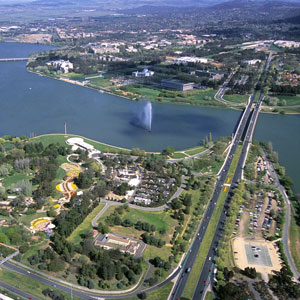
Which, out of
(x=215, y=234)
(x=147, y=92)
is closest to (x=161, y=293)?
(x=215, y=234)

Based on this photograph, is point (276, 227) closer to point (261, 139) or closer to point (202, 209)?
point (202, 209)

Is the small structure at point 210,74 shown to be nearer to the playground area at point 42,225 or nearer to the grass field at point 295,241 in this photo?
the grass field at point 295,241

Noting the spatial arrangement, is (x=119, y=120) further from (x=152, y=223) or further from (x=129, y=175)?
(x=152, y=223)

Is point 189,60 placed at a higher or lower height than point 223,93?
higher

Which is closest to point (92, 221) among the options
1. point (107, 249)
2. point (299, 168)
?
point (107, 249)

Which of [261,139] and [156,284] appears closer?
[156,284]

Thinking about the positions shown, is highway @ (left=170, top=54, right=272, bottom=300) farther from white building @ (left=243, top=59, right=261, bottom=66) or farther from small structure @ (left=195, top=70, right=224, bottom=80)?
white building @ (left=243, top=59, right=261, bottom=66)
